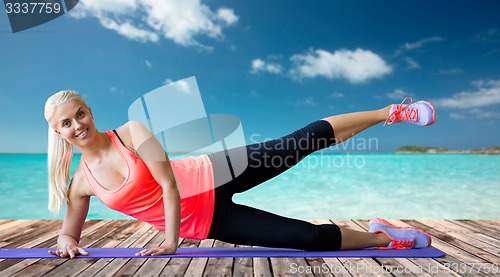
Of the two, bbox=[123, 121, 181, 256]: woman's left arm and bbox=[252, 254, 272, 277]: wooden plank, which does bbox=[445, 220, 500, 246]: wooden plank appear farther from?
bbox=[123, 121, 181, 256]: woman's left arm

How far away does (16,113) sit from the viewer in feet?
44.1

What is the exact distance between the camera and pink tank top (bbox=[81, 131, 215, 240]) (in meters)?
2.14

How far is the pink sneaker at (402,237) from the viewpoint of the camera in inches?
101

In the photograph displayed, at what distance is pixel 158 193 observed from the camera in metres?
2.20

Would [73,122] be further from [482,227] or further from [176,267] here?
[482,227]

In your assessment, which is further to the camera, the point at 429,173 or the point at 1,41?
the point at 1,41

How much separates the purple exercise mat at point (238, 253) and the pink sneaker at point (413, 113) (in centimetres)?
73

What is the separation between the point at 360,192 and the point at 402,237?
6.31m

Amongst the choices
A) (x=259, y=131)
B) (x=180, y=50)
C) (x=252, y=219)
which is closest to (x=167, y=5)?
(x=180, y=50)

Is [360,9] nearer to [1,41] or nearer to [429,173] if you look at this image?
[429,173]

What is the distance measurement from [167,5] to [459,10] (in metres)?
7.68

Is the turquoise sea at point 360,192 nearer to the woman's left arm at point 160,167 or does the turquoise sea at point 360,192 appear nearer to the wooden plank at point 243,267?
the wooden plank at point 243,267

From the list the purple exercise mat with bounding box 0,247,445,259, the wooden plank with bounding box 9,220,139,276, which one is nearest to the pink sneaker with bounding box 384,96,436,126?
the purple exercise mat with bounding box 0,247,445,259

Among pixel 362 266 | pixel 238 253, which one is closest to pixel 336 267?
pixel 362 266
